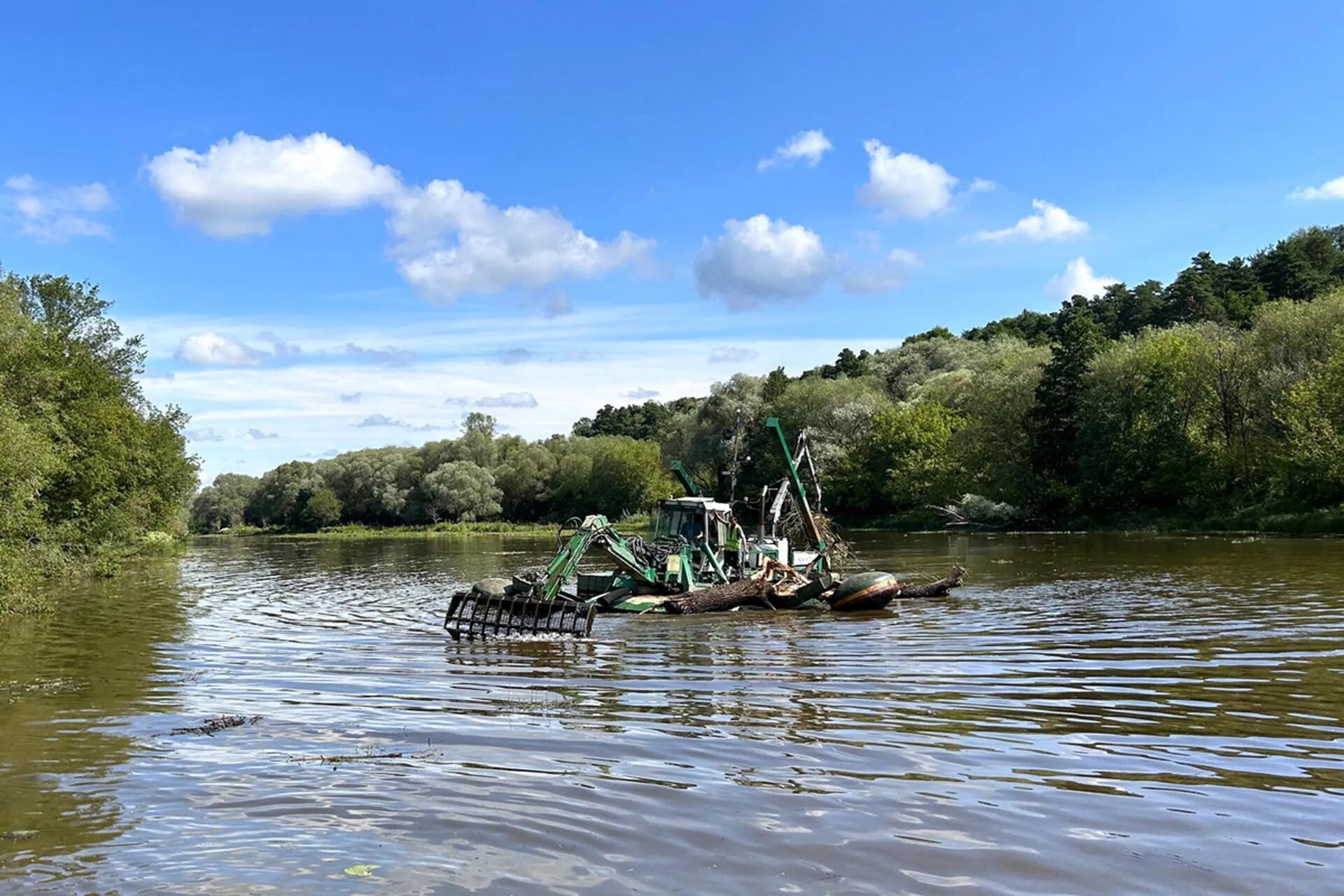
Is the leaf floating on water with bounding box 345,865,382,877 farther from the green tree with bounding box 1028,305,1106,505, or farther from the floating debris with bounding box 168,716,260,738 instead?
the green tree with bounding box 1028,305,1106,505

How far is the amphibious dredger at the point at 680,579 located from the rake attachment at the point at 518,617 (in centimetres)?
4

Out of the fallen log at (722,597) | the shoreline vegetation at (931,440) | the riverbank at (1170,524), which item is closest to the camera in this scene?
the fallen log at (722,597)

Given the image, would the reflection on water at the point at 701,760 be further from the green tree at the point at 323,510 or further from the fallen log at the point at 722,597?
the green tree at the point at 323,510

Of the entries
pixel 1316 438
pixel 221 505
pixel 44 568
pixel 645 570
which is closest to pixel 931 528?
pixel 1316 438

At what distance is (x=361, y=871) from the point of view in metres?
6.32

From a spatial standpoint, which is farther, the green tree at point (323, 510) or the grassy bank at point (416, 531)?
the green tree at point (323, 510)

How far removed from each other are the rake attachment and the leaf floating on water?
13298mm

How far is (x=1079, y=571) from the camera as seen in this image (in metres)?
31.7

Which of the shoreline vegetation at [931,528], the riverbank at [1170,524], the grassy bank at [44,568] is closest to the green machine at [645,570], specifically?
the shoreline vegetation at [931,528]

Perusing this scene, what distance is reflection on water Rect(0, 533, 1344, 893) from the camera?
6.31 meters

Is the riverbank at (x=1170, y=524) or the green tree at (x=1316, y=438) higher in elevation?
the green tree at (x=1316, y=438)

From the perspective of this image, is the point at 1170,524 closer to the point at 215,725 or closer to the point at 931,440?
the point at 931,440

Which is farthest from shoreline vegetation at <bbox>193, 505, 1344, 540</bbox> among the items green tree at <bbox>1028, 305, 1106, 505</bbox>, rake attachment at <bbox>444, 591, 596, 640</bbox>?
rake attachment at <bbox>444, 591, 596, 640</bbox>

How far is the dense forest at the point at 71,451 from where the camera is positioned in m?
23.5
